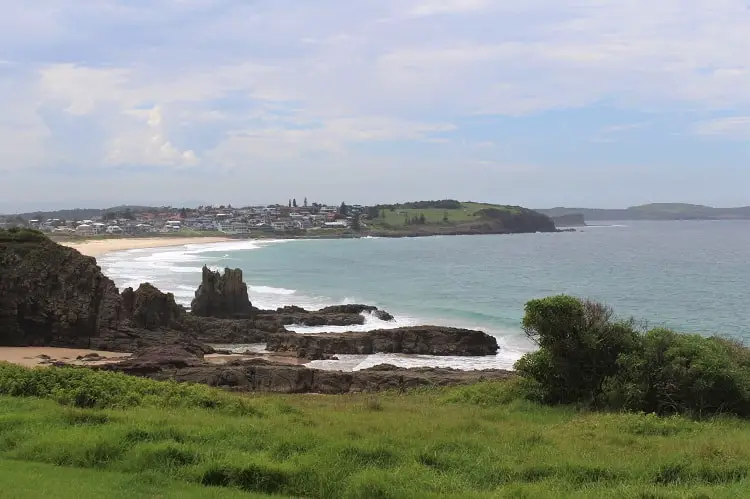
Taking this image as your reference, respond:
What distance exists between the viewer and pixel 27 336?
31.2 metres

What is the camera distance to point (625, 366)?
53.5 feet

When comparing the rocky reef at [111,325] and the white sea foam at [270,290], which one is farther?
the white sea foam at [270,290]

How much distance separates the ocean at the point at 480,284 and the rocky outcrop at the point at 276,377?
A: 6.09 meters

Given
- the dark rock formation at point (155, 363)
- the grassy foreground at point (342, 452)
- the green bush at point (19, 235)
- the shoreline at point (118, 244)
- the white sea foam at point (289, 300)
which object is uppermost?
the green bush at point (19, 235)

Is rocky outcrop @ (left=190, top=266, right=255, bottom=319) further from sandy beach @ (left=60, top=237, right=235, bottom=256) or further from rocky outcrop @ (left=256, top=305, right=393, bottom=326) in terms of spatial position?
sandy beach @ (left=60, top=237, right=235, bottom=256)

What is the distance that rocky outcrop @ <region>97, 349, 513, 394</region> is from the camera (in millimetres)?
22250

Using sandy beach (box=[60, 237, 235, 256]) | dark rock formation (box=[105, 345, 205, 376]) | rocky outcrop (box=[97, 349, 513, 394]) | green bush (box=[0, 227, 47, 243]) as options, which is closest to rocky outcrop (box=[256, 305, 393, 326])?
green bush (box=[0, 227, 47, 243])

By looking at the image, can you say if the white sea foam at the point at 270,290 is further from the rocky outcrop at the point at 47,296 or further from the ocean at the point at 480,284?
the rocky outcrop at the point at 47,296

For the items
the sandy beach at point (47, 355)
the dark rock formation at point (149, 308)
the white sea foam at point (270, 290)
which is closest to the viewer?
A: the sandy beach at point (47, 355)

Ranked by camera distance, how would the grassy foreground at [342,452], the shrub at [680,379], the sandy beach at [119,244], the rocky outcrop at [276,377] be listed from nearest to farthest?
the grassy foreground at [342,452]
the shrub at [680,379]
the rocky outcrop at [276,377]
the sandy beach at [119,244]

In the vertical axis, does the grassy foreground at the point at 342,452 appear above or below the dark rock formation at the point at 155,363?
above

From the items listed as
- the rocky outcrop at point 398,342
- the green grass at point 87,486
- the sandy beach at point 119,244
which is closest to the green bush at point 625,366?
the green grass at point 87,486

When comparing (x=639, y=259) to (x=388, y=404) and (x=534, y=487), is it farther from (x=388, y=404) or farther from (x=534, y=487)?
A: (x=534, y=487)

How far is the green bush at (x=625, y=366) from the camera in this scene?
15156mm
